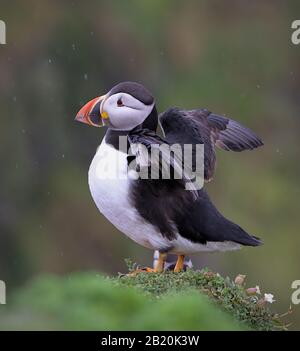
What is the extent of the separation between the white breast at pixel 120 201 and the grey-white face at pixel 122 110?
0.14m

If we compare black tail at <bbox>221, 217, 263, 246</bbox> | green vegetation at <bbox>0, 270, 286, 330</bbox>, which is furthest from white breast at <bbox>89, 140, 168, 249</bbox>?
green vegetation at <bbox>0, 270, 286, 330</bbox>

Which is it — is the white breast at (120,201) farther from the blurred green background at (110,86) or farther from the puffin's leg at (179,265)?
the blurred green background at (110,86)

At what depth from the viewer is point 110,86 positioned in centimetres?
1527

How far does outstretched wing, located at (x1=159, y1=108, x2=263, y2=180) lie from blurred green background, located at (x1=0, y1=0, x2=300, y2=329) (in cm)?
688

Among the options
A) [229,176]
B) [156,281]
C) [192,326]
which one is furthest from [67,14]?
[192,326]

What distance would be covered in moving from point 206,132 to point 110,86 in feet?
29.5

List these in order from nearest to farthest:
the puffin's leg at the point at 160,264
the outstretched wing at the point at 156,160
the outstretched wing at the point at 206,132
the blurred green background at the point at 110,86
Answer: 1. the outstretched wing at the point at 156,160
2. the puffin's leg at the point at 160,264
3. the outstretched wing at the point at 206,132
4. the blurred green background at the point at 110,86

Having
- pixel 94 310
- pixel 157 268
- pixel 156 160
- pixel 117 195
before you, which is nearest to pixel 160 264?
pixel 157 268

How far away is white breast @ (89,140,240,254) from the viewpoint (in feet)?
18.1

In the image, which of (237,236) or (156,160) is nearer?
(156,160)

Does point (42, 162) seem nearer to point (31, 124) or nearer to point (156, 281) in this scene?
point (31, 124)

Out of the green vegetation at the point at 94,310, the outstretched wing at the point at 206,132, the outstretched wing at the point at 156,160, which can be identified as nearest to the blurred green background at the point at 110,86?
the outstretched wing at the point at 206,132

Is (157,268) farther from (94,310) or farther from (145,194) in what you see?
(94,310)

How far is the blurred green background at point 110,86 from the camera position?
14.6m
